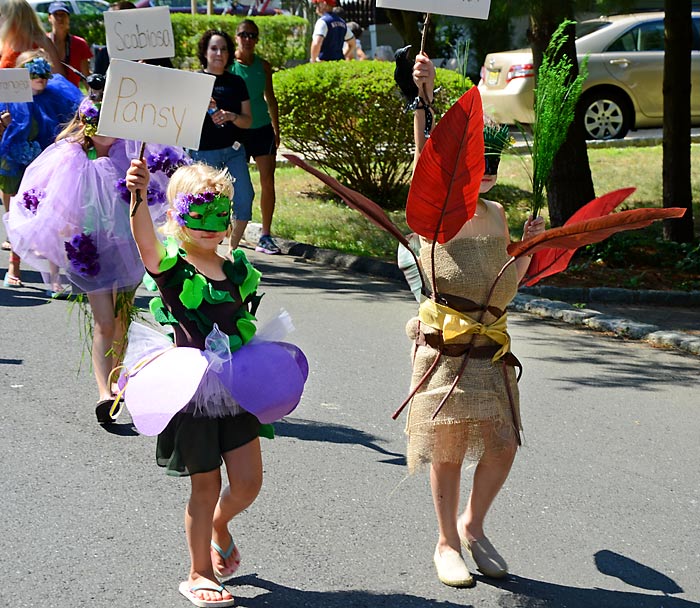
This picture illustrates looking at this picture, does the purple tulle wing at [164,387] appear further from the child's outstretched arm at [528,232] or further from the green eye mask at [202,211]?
the child's outstretched arm at [528,232]

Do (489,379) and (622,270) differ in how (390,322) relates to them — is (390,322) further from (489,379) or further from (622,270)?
(489,379)

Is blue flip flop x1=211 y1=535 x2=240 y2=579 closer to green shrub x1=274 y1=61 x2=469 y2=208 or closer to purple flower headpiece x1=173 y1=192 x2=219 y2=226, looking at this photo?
purple flower headpiece x1=173 y1=192 x2=219 y2=226

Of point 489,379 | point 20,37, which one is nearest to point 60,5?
point 20,37

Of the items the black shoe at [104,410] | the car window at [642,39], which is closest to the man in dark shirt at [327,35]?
the car window at [642,39]

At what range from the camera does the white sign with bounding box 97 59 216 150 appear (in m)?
3.81

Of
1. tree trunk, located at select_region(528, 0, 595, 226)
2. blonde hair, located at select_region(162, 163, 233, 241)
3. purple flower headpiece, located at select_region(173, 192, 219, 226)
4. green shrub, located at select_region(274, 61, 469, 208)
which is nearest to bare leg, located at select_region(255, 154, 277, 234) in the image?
green shrub, located at select_region(274, 61, 469, 208)

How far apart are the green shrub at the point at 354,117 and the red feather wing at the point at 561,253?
8046mm

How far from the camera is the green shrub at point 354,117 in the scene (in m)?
12.2

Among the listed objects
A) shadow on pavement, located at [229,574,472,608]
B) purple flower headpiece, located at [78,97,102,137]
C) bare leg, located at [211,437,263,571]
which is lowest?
shadow on pavement, located at [229,574,472,608]

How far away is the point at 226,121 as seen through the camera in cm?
935

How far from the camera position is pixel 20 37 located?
7930mm

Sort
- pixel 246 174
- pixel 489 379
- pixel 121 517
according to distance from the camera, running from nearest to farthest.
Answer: pixel 489 379, pixel 121 517, pixel 246 174

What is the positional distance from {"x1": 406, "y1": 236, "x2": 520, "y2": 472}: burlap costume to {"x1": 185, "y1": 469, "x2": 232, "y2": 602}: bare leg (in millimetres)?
759

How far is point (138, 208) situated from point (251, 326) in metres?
0.57
